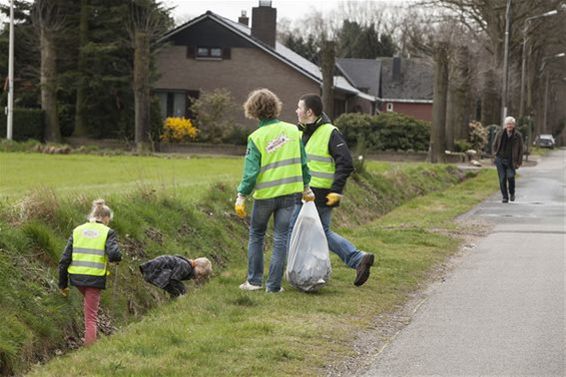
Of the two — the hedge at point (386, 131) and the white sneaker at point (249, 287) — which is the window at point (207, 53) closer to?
the hedge at point (386, 131)

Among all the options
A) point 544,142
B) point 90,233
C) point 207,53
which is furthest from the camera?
point 544,142

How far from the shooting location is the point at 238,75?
58188mm

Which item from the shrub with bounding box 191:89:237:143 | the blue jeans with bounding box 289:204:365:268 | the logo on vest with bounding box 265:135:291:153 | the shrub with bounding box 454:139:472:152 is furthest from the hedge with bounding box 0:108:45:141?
the logo on vest with bounding box 265:135:291:153

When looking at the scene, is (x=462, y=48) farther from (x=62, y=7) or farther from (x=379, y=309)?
(x=379, y=309)

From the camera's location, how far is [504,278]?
12.8 meters

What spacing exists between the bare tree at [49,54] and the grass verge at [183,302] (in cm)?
3116

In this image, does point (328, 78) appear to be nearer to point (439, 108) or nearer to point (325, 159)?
point (439, 108)

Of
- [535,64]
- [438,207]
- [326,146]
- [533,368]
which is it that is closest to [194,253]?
[326,146]

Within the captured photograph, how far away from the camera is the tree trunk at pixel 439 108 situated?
4259 centimetres

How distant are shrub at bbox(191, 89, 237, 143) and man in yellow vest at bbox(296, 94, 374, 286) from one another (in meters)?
36.0

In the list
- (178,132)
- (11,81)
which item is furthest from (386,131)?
(11,81)

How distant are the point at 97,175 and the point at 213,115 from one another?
26300 millimetres

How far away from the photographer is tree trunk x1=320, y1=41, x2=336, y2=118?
112 feet

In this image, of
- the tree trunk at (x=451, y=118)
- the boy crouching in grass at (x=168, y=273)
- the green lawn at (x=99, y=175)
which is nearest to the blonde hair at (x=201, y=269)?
the boy crouching in grass at (x=168, y=273)
